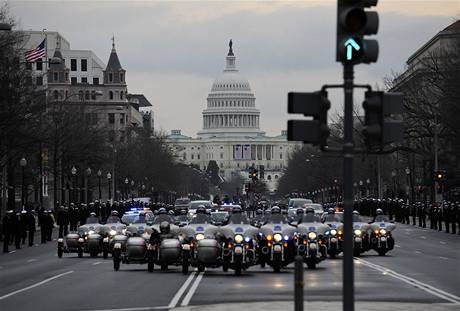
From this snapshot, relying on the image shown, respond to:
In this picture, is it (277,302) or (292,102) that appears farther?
(277,302)

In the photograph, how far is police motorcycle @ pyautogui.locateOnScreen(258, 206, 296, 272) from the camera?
1382 inches

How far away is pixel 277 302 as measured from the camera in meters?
23.5

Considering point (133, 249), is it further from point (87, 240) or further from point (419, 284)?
point (87, 240)

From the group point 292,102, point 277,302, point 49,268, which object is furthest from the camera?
point 49,268

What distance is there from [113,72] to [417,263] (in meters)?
162

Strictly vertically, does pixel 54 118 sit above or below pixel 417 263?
above

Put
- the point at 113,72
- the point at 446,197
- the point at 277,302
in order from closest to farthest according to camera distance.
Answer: the point at 277,302 → the point at 446,197 → the point at 113,72

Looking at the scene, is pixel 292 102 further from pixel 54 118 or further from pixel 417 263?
pixel 54 118

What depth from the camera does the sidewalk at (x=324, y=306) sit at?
862 inches

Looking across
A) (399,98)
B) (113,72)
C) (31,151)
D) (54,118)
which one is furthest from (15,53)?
(113,72)

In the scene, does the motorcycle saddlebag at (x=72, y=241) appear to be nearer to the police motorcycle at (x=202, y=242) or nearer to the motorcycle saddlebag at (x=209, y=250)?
the police motorcycle at (x=202, y=242)

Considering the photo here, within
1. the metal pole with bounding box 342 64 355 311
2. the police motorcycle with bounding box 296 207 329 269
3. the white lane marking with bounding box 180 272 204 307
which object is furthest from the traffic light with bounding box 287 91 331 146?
the police motorcycle with bounding box 296 207 329 269

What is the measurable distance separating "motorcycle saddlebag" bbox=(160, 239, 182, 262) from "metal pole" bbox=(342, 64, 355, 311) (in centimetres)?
2008

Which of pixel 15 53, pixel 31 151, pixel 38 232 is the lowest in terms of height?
pixel 38 232
